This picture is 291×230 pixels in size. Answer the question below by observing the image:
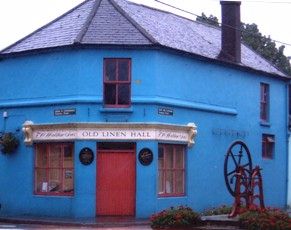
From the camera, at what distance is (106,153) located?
2495 centimetres

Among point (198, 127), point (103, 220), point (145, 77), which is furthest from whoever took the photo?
point (198, 127)

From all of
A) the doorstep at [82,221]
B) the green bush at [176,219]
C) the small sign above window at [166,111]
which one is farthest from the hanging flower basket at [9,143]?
the green bush at [176,219]

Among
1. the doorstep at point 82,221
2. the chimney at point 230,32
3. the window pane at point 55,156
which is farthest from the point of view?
the chimney at point 230,32

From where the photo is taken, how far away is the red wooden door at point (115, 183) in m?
24.7

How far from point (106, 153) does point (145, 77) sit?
325 centimetres

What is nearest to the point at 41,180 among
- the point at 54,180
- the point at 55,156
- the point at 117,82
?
the point at 54,180

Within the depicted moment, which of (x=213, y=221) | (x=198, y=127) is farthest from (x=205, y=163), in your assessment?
(x=213, y=221)

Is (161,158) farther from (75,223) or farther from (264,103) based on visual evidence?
(264,103)

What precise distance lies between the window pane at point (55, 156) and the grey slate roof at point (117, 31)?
4.00 metres

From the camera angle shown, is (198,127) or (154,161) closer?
(154,161)

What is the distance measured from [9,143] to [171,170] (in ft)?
21.8

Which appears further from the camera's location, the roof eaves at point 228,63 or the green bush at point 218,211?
the roof eaves at point 228,63

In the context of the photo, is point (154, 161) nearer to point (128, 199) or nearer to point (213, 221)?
point (128, 199)

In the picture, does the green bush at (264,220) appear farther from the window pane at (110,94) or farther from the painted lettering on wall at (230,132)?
the painted lettering on wall at (230,132)
